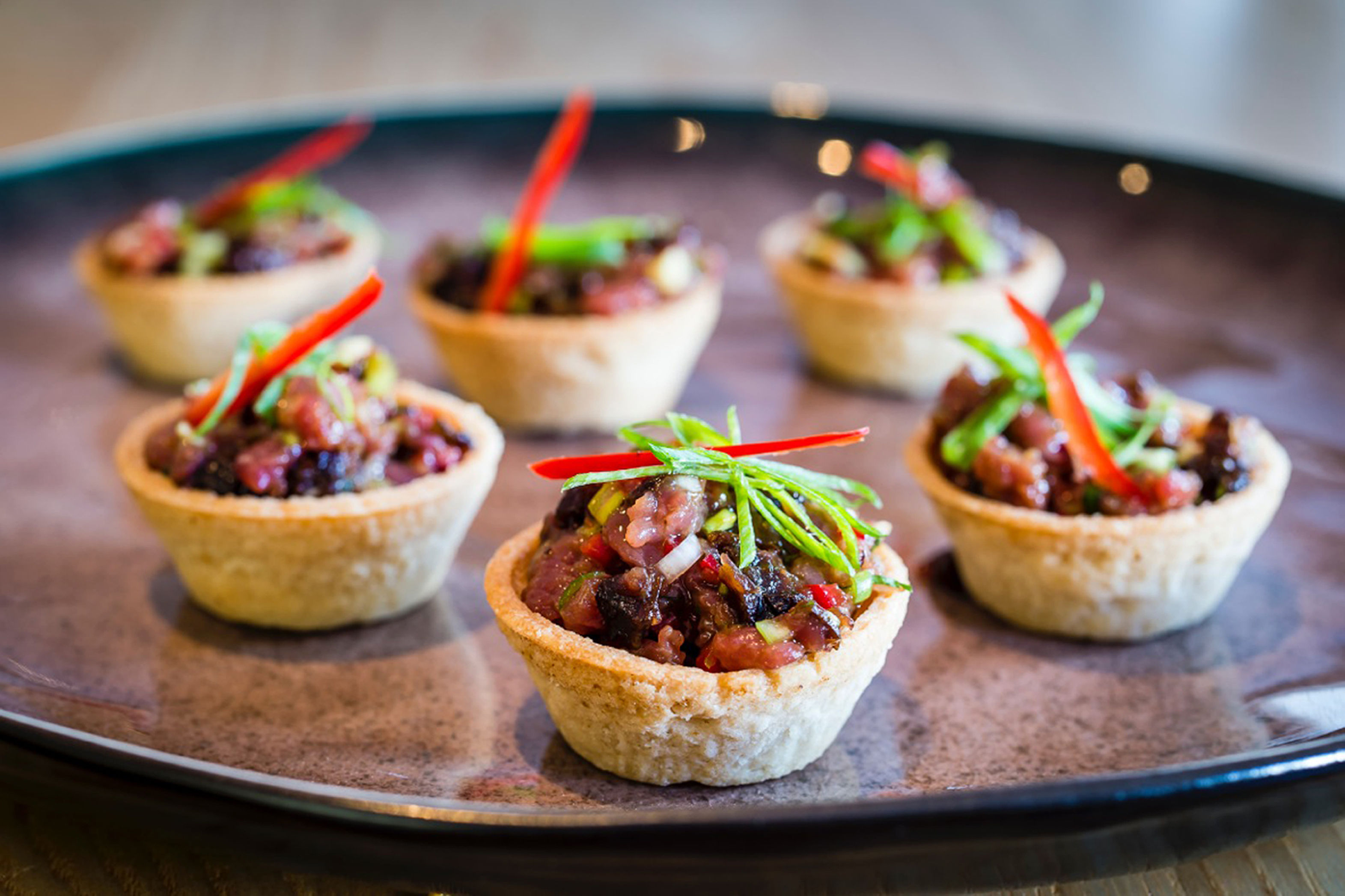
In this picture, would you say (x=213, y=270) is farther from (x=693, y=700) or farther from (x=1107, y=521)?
(x=1107, y=521)

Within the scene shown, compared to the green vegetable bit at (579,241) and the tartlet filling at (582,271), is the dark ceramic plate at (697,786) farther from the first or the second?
the green vegetable bit at (579,241)

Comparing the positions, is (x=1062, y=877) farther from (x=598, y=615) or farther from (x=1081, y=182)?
(x=1081, y=182)

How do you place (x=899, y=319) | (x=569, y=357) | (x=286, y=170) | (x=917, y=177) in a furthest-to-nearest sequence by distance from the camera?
1. (x=286, y=170)
2. (x=917, y=177)
3. (x=899, y=319)
4. (x=569, y=357)

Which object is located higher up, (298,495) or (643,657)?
(643,657)

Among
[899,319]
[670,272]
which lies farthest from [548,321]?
[899,319]

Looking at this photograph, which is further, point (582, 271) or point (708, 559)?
point (582, 271)

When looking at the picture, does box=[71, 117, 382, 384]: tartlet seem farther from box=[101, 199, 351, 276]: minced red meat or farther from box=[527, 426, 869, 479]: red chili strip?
box=[527, 426, 869, 479]: red chili strip

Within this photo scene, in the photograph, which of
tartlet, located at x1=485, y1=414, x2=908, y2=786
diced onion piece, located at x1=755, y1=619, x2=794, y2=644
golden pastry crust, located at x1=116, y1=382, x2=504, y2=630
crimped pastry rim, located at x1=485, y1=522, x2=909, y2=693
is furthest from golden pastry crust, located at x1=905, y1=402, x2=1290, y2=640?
golden pastry crust, located at x1=116, y1=382, x2=504, y2=630

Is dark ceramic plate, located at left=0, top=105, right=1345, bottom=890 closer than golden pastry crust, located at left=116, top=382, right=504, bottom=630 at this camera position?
Yes
